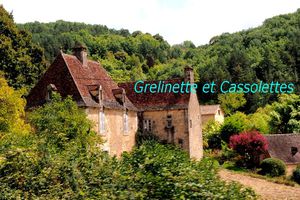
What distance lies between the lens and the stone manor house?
1093 inches

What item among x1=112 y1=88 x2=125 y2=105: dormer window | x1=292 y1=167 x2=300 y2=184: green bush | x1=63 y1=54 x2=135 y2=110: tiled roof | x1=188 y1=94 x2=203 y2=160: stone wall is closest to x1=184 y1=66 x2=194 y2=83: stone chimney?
x1=188 y1=94 x2=203 y2=160: stone wall

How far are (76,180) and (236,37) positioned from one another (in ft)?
337

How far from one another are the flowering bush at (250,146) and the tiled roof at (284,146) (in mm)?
1385

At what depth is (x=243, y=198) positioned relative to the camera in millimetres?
9961

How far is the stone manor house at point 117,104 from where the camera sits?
91.1 feet

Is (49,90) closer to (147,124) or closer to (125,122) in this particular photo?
(125,122)

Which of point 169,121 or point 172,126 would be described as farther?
point 169,121

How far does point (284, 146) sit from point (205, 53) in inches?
2935

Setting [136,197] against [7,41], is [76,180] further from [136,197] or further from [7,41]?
[7,41]

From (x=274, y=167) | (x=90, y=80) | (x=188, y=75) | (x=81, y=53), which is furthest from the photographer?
(x=188, y=75)

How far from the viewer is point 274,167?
3322cm

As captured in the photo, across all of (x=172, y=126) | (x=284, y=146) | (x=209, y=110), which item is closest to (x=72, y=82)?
(x=172, y=126)

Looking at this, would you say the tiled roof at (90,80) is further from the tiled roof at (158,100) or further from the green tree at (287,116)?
the green tree at (287,116)

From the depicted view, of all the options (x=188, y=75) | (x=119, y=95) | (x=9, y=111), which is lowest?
(x=9, y=111)
